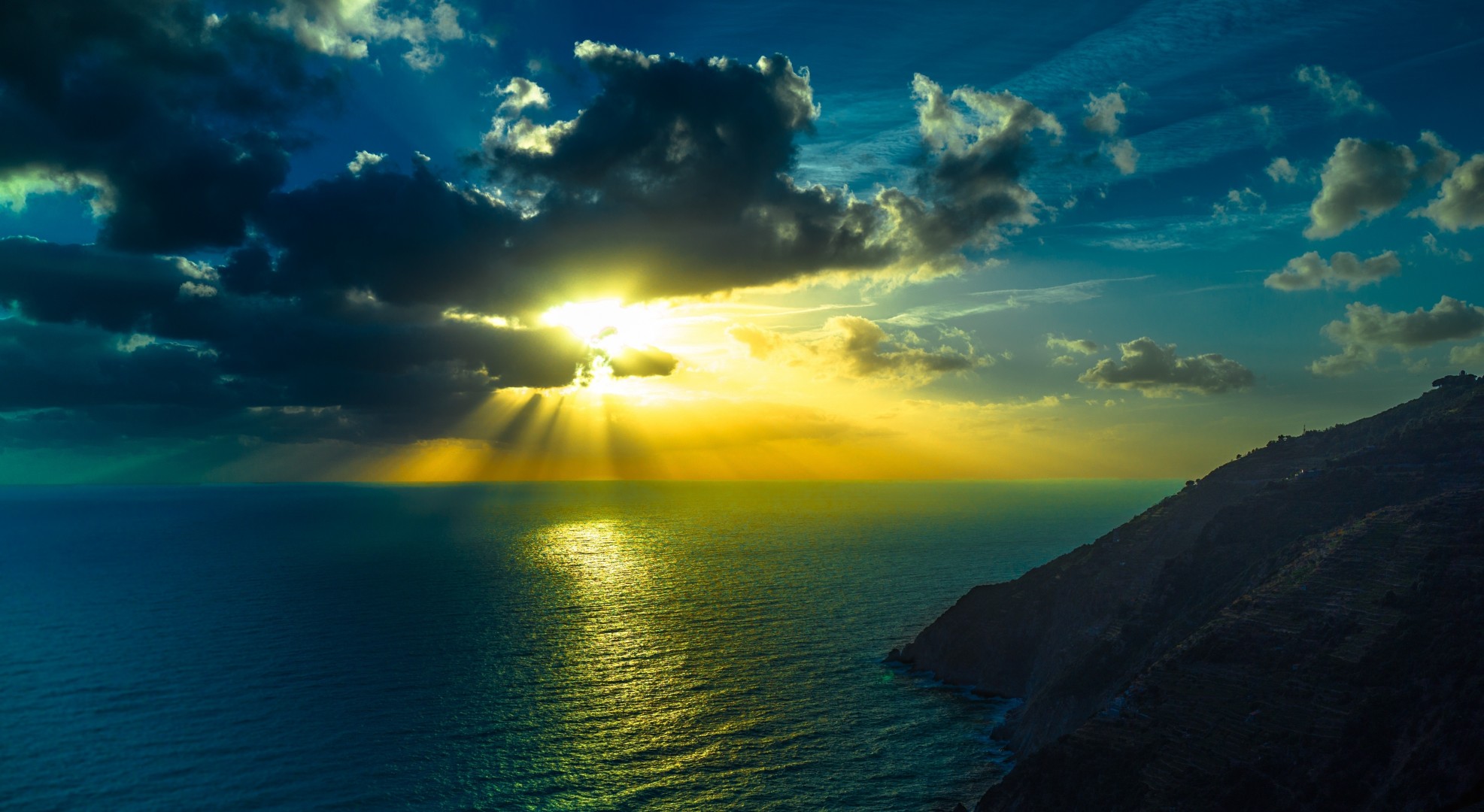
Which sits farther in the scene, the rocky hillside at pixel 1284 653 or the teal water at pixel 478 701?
the teal water at pixel 478 701

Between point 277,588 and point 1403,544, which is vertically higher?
point 1403,544

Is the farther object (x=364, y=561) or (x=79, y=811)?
(x=364, y=561)

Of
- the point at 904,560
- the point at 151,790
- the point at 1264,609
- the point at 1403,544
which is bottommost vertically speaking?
the point at 904,560

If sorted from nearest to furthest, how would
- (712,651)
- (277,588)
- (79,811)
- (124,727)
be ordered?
(79,811) < (124,727) < (712,651) < (277,588)

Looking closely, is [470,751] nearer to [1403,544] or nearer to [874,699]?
[874,699]

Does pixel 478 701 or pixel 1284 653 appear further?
pixel 478 701

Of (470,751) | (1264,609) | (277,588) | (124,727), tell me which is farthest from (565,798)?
(277,588)

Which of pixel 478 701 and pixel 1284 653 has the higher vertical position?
pixel 1284 653

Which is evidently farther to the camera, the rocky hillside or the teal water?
the teal water
